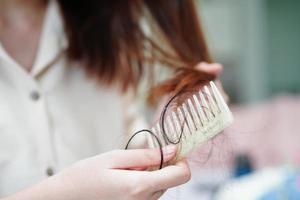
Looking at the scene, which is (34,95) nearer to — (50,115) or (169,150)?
(50,115)

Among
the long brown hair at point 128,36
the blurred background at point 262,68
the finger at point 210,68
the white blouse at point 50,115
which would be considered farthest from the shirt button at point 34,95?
the blurred background at point 262,68

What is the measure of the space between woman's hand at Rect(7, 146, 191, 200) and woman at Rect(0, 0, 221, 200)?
0.14 meters

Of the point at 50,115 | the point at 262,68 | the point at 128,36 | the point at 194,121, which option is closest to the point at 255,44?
→ the point at 262,68

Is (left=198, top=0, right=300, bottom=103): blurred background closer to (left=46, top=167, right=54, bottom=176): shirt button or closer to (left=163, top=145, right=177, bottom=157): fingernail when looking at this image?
(left=46, top=167, right=54, bottom=176): shirt button

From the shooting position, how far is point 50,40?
2.50 ft

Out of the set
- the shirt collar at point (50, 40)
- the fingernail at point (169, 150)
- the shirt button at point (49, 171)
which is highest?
the shirt collar at point (50, 40)

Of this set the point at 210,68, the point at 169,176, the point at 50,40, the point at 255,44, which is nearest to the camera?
the point at 169,176

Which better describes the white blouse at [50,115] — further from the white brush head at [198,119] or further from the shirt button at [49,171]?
the white brush head at [198,119]

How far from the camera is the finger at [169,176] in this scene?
1.48 feet

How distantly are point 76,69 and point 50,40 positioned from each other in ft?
0.22

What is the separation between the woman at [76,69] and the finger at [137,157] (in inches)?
4.8

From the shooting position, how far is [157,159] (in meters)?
0.48

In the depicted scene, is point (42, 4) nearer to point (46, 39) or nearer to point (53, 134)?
point (46, 39)

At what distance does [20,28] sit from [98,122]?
18cm
